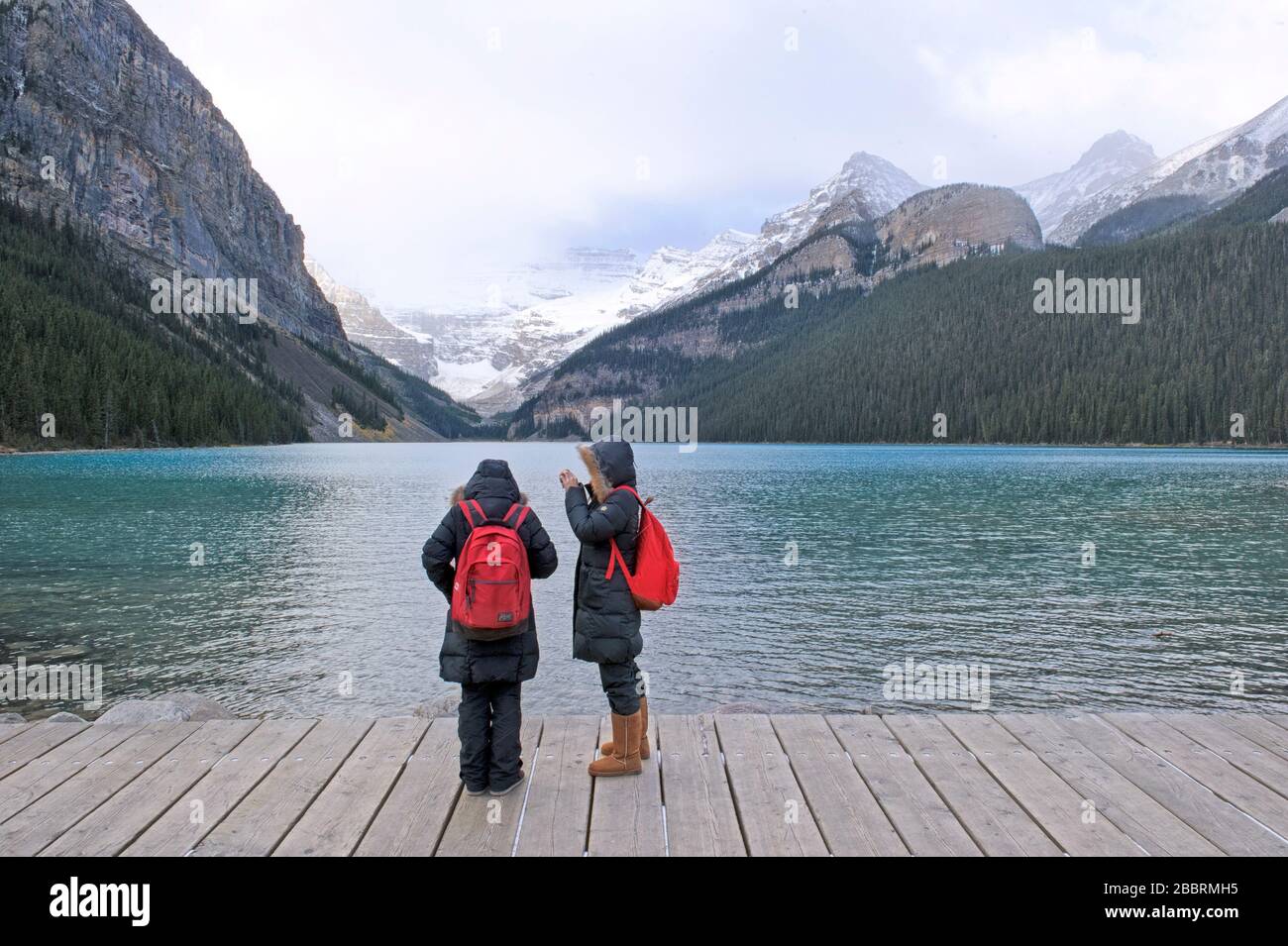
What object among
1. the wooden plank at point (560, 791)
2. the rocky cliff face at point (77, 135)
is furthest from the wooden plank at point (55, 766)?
the rocky cliff face at point (77, 135)

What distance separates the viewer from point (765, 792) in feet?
20.0

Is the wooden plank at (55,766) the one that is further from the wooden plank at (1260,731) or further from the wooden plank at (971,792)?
the wooden plank at (1260,731)

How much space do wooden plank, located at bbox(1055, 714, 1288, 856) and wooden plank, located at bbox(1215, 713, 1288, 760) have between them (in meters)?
1.04

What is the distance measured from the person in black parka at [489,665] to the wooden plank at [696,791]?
0.75 metres

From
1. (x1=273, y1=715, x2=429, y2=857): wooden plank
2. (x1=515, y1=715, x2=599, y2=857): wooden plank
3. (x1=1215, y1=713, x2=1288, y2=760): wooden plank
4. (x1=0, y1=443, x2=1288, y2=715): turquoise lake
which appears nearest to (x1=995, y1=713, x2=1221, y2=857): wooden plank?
(x1=1215, y1=713, x2=1288, y2=760): wooden plank

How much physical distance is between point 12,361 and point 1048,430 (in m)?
154

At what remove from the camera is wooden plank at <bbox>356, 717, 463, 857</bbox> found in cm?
527

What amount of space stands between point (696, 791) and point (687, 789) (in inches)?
2.8

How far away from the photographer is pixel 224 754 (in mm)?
6820

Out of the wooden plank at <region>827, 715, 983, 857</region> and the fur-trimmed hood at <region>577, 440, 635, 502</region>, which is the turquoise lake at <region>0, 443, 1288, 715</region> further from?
the fur-trimmed hood at <region>577, 440, 635, 502</region>

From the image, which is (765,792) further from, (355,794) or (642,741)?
(355,794)

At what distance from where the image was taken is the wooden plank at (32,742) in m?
6.63
